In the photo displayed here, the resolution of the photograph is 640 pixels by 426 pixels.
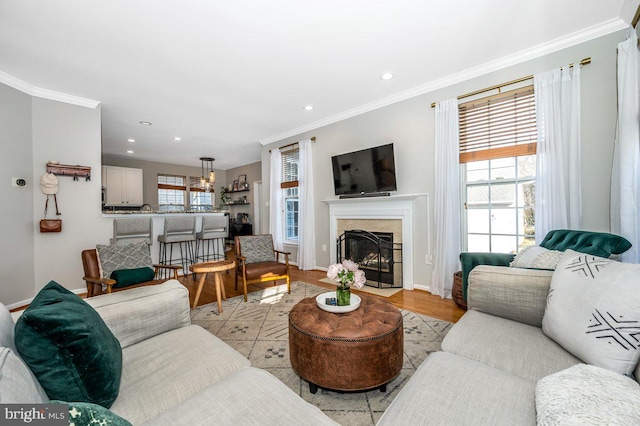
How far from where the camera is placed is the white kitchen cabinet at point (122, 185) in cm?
645

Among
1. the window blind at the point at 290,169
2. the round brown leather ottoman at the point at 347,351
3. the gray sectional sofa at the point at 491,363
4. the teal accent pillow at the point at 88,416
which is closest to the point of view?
the teal accent pillow at the point at 88,416

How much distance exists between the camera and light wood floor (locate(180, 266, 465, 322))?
2.82 meters

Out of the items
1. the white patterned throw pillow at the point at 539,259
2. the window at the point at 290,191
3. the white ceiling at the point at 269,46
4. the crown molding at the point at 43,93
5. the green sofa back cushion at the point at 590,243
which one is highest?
the white ceiling at the point at 269,46

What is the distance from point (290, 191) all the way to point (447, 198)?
10.5 feet

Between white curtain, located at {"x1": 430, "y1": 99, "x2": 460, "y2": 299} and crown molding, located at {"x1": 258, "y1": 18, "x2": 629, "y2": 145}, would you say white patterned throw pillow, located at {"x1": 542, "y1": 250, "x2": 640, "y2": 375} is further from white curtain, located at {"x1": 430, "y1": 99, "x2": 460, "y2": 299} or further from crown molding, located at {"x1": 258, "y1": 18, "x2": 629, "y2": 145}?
crown molding, located at {"x1": 258, "y1": 18, "x2": 629, "y2": 145}

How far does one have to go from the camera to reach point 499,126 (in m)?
2.98

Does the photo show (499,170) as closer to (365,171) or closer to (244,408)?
(365,171)

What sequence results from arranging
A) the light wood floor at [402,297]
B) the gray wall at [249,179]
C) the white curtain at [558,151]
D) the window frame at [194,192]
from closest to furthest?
1. the white curtain at [558,151]
2. the light wood floor at [402,297]
3. the gray wall at [249,179]
4. the window frame at [194,192]

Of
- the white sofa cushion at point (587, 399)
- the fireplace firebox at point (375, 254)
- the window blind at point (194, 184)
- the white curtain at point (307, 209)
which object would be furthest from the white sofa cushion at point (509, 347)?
the window blind at point (194, 184)

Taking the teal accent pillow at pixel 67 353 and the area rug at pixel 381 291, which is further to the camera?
the area rug at pixel 381 291

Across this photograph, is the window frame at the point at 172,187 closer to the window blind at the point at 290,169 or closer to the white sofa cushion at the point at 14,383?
the window blind at the point at 290,169

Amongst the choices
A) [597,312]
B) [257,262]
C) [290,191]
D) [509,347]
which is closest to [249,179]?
[290,191]

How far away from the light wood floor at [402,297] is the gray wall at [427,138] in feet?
0.97

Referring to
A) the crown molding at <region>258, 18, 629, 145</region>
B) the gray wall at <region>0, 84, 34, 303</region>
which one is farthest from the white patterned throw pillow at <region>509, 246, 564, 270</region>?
the gray wall at <region>0, 84, 34, 303</region>
